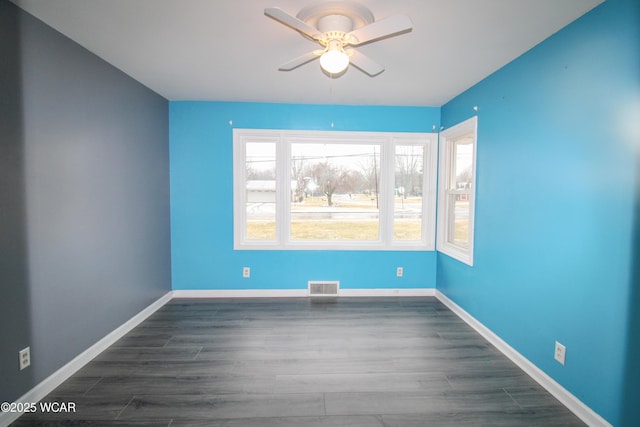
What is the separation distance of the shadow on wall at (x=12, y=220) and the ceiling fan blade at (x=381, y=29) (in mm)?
1998

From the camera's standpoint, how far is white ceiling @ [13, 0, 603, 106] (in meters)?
1.76

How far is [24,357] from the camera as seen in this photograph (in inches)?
70.7

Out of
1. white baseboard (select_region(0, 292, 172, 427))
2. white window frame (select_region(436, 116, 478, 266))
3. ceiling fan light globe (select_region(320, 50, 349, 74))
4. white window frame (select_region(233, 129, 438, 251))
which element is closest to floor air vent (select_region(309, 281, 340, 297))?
white window frame (select_region(233, 129, 438, 251))

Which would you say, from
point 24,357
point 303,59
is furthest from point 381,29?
point 24,357

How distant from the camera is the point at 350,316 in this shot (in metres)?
3.20

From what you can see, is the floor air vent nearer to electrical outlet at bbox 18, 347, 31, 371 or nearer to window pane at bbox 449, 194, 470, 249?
window pane at bbox 449, 194, 470, 249

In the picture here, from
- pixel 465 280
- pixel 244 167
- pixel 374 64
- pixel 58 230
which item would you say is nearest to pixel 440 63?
pixel 374 64

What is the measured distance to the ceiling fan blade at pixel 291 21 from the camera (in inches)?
57.6

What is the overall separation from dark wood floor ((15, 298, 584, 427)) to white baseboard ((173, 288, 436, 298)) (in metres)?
0.59

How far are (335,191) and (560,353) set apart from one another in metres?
2.70

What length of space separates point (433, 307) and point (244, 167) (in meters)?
2.91

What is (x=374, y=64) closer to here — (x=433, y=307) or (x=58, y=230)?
(x=58, y=230)

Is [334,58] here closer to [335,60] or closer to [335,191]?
[335,60]

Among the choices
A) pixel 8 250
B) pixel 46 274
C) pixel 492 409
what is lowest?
pixel 492 409
